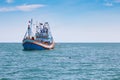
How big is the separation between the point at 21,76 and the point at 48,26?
297 ft

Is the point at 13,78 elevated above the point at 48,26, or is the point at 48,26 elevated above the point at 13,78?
the point at 48,26

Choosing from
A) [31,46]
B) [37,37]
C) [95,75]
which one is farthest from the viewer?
[37,37]

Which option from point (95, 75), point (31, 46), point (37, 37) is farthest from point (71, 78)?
point (37, 37)

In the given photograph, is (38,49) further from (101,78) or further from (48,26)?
(101,78)

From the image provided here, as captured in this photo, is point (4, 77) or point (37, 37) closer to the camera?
point (4, 77)

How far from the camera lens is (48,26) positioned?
138375 mm

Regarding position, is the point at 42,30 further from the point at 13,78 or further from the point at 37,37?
the point at 13,78

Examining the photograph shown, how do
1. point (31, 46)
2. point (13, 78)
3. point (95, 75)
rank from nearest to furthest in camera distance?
point (13, 78), point (95, 75), point (31, 46)

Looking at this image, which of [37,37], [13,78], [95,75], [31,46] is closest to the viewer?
[13,78]

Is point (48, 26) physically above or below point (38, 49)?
above

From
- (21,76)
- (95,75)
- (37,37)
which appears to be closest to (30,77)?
(21,76)

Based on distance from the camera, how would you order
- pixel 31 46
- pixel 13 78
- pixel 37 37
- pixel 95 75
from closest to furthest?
1. pixel 13 78
2. pixel 95 75
3. pixel 31 46
4. pixel 37 37

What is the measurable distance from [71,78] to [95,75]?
16.3 ft

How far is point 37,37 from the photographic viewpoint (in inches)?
5138
